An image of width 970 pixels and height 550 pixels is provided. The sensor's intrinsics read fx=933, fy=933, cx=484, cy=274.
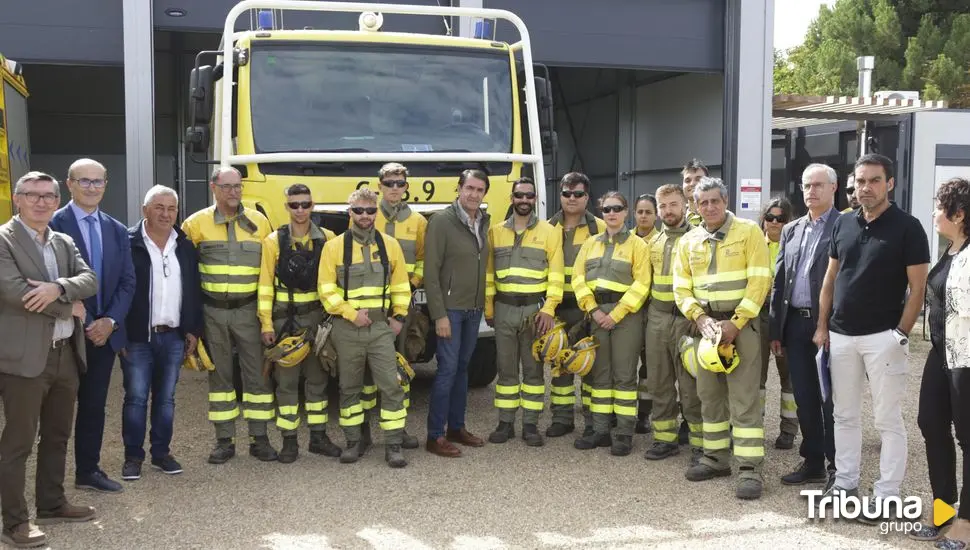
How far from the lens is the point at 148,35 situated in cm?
1020

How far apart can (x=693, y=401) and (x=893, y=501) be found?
1366mm

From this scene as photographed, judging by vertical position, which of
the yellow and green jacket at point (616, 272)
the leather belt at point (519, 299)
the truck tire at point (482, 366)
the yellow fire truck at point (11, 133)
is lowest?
the truck tire at point (482, 366)

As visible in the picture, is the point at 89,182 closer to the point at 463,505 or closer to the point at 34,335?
the point at 34,335

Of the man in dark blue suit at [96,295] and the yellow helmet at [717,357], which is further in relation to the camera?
the yellow helmet at [717,357]

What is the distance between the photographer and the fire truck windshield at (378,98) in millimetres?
6629

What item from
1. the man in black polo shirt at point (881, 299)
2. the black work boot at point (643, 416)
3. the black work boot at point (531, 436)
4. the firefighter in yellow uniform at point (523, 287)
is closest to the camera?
the man in black polo shirt at point (881, 299)

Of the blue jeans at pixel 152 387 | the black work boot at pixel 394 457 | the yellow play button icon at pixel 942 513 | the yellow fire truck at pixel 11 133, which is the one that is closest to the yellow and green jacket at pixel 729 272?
the yellow play button icon at pixel 942 513

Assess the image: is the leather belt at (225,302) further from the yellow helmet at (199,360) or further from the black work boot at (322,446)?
the black work boot at (322,446)

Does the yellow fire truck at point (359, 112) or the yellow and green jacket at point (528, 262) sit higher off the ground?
the yellow fire truck at point (359, 112)

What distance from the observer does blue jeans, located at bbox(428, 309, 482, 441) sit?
6.05 m

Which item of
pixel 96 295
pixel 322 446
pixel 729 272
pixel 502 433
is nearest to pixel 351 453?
pixel 322 446

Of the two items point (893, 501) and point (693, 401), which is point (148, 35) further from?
point (893, 501)

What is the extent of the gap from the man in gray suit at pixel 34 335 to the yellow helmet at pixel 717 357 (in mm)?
3257

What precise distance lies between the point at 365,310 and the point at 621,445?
6.15ft
